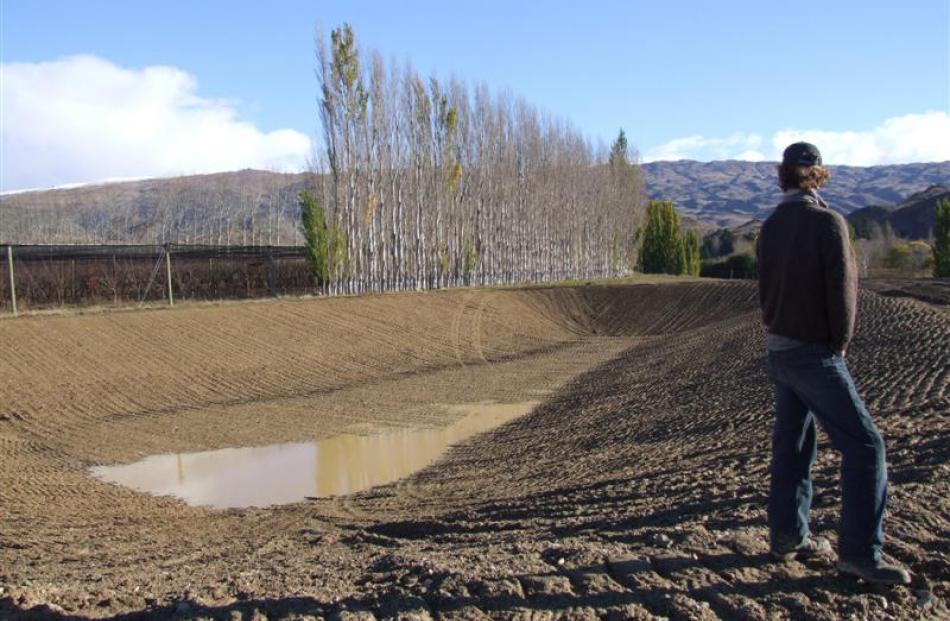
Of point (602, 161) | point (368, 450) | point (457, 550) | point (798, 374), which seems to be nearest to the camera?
point (798, 374)

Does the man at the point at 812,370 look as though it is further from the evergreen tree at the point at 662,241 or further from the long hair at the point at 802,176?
the evergreen tree at the point at 662,241

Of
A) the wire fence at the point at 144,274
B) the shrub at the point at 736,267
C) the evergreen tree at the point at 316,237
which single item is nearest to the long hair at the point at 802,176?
the wire fence at the point at 144,274

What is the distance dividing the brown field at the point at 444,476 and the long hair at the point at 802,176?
186 centimetres

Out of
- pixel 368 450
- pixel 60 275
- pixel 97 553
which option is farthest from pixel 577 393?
pixel 60 275

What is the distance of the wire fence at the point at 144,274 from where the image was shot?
106 ft

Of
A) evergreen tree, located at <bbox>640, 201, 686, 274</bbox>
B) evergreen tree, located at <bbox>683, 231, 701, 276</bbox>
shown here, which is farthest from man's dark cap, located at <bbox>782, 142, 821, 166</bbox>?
evergreen tree, located at <bbox>683, 231, 701, 276</bbox>

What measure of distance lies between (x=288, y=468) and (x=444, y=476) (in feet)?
10.1

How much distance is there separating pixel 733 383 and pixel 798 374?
10.7m

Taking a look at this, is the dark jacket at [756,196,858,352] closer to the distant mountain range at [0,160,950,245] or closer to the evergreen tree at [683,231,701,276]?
the distant mountain range at [0,160,950,245]

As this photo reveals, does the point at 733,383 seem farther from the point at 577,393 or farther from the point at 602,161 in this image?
the point at 602,161

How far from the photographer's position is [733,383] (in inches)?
560

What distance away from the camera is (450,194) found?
138ft

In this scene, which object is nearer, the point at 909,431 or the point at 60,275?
the point at 909,431

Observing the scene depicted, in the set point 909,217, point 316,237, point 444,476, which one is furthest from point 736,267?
point 909,217
